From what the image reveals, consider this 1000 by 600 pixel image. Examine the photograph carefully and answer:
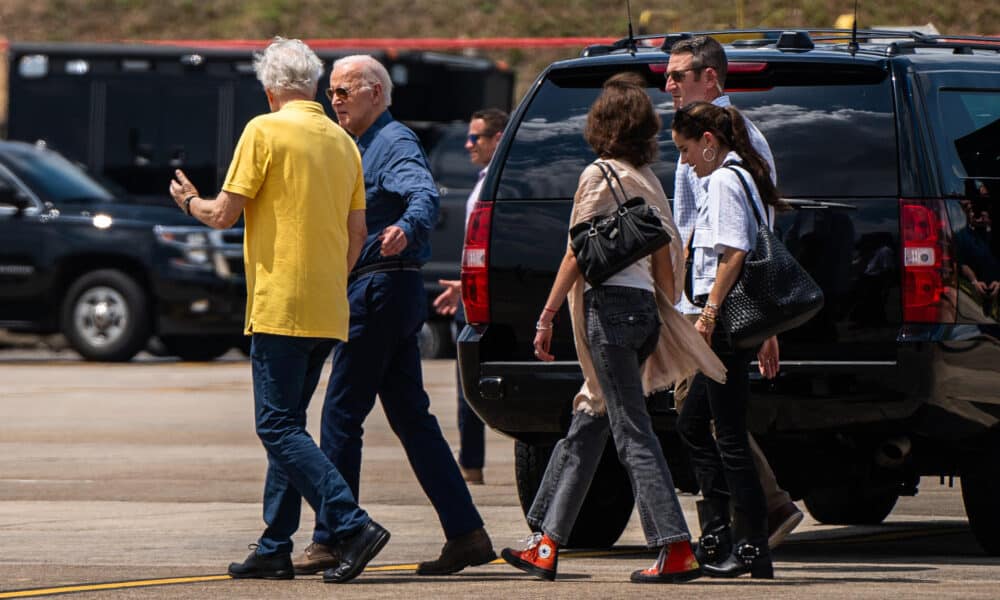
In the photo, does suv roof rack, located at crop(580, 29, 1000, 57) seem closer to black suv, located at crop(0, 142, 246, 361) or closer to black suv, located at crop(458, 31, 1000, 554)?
black suv, located at crop(458, 31, 1000, 554)

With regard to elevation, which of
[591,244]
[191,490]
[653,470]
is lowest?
[191,490]

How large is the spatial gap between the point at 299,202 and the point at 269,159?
17 cm

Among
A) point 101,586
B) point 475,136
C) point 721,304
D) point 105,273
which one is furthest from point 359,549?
point 105,273

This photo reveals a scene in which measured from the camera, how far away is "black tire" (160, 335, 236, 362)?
21.4 metres

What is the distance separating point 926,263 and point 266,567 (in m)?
2.40

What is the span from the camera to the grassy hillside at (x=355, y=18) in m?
47.8

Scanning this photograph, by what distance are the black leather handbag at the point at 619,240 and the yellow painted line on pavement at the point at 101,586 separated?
5.34 feet

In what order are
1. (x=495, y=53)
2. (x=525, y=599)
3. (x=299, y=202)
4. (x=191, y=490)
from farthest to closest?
(x=495, y=53)
(x=191, y=490)
(x=299, y=202)
(x=525, y=599)

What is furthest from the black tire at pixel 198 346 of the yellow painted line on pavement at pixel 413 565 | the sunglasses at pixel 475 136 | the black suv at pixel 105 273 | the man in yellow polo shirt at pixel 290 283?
the man in yellow polo shirt at pixel 290 283

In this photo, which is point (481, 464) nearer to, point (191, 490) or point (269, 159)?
point (191, 490)

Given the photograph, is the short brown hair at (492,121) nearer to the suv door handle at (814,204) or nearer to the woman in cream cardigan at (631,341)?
the suv door handle at (814,204)

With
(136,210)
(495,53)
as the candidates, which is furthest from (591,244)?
(495,53)

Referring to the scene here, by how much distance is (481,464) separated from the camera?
460 inches

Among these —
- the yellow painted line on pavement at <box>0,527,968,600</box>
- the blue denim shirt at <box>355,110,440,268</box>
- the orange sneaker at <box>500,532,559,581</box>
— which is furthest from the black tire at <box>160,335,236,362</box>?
the orange sneaker at <box>500,532,559,581</box>
